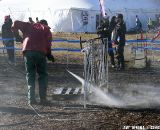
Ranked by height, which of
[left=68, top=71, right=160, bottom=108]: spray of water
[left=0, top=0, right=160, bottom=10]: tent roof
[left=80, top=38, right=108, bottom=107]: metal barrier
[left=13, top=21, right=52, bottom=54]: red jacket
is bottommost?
[left=68, top=71, right=160, bottom=108]: spray of water

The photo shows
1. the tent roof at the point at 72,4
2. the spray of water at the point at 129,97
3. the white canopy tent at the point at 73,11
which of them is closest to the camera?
the spray of water at the point at 129,97

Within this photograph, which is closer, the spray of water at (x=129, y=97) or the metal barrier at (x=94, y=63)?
the spray of water at (x=129, y=97)

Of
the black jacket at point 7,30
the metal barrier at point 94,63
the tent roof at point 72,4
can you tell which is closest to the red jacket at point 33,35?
the metal barrier at point 94,63

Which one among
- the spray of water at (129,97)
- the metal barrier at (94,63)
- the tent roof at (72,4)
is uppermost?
the tent roof at (72,4)

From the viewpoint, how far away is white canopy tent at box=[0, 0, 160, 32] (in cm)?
3912

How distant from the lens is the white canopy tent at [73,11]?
39125 millimetres

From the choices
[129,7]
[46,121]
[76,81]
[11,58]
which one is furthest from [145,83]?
[129,7]

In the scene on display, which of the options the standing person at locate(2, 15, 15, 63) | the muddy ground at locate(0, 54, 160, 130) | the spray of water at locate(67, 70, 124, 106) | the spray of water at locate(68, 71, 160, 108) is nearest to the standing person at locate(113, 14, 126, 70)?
the muddy ground at locate(0, 54, 160, 130)

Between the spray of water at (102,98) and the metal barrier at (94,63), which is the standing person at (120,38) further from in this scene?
the spray of water at (102,98)

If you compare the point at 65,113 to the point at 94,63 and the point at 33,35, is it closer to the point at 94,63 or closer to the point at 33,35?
the point at 94,63

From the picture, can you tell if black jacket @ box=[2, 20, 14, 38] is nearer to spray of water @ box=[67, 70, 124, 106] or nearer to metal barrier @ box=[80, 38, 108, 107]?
metal barrier @ box=[80, 38, 108, 107]

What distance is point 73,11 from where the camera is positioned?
129ft

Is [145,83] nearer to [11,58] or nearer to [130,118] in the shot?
[130,118]

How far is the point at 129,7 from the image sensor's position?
41906mm
